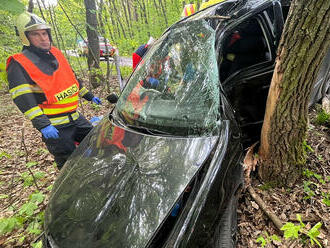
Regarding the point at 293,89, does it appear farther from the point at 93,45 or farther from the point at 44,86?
the point at 93,45

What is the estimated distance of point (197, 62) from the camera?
162cm

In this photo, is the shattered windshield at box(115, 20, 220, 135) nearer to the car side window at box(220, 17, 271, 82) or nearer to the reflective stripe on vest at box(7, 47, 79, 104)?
the car side window at box(220, 17, 271, 82)

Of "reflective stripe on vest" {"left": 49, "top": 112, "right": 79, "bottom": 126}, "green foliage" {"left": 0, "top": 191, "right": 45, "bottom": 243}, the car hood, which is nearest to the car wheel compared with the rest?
the car hood

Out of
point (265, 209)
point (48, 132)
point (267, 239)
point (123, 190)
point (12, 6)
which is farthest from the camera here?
point (48, 132)

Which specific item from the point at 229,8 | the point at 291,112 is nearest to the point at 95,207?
the point at 291,112

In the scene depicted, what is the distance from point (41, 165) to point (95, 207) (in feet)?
9.51

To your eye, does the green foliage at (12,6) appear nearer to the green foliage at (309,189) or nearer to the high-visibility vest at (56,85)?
the high-visibility vest at (56,85)

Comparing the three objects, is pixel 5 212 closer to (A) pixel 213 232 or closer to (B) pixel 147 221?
(B) pixel 147 221

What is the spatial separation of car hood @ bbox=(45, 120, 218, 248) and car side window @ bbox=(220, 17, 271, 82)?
0.97 m

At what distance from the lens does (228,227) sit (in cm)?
131

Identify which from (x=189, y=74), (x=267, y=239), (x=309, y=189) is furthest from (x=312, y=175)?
(x=189, y=74)

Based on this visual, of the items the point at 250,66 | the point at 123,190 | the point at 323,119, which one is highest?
the point at 250,66

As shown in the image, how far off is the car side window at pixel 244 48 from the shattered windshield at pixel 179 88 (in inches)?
→ 9.6

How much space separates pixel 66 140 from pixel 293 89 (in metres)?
2.60
